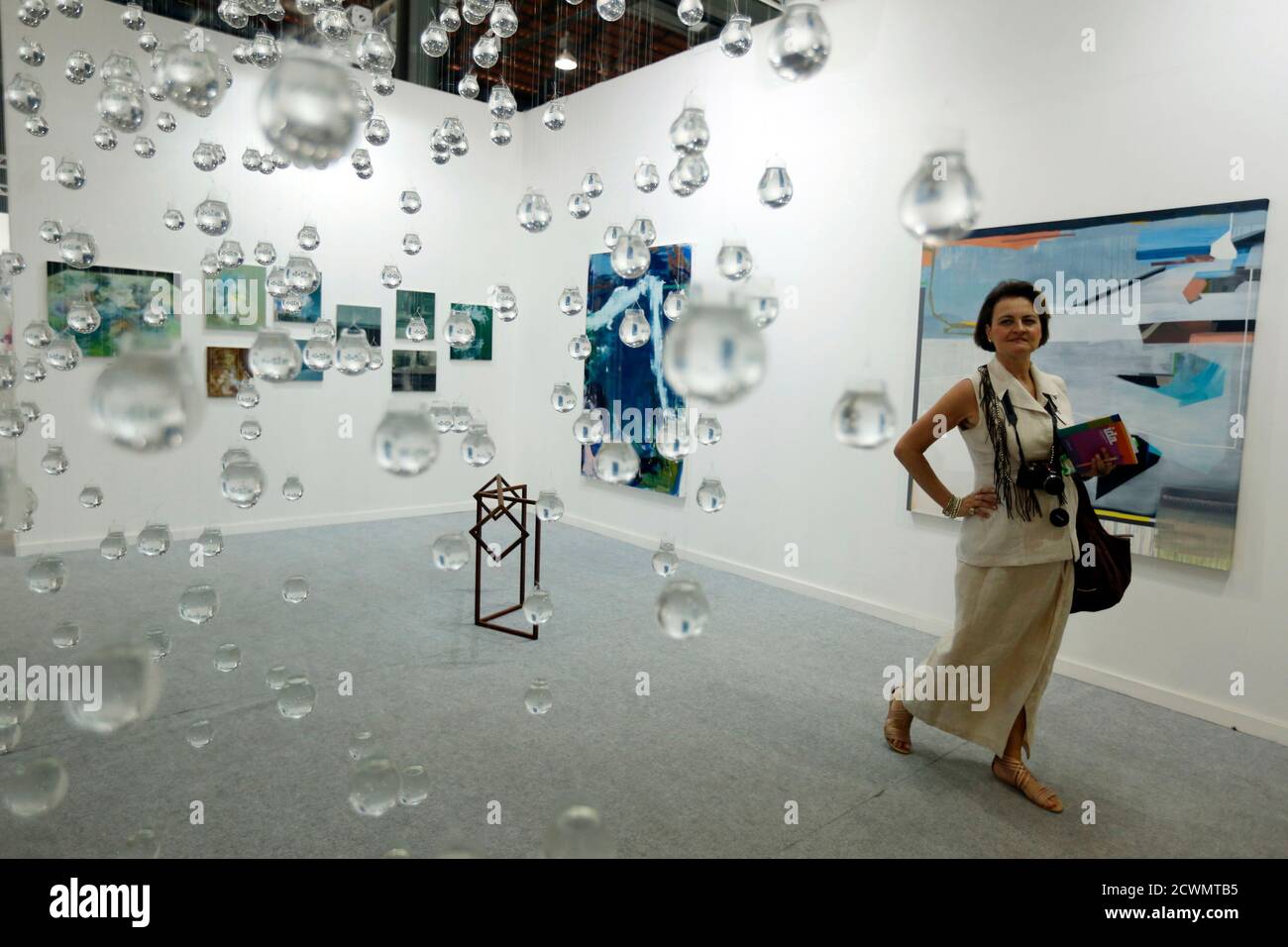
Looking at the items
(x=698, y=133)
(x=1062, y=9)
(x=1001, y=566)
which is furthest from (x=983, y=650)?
(x=1062, y=9)

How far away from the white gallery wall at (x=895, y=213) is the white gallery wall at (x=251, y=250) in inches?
32.4

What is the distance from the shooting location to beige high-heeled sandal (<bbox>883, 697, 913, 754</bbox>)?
9.52 feet

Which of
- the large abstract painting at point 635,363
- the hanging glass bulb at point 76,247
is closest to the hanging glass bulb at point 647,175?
the hanging glass bulb at point 76,247

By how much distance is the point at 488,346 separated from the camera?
7258 mm

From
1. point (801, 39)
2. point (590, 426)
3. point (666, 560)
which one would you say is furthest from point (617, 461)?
point (801, 39)

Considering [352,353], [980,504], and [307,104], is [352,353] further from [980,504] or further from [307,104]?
Answer: [980,504]

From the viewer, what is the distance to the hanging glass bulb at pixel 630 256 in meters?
1.38

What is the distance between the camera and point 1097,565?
248 centimetres

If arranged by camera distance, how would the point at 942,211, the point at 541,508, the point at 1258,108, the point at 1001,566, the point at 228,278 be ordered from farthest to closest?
1. the point at 228,278
2. the point at 1258,108
3. the point at 1001,566
4. the point at 541,508
5. the point at 942,211

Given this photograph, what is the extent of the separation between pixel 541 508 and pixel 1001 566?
5.09 feet

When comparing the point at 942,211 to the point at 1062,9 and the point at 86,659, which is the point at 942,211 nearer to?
the point at 86,659

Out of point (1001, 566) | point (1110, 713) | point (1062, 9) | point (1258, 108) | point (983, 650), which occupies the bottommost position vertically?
point (1110, 713)

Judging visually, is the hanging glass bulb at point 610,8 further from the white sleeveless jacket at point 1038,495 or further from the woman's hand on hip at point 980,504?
the woman's hand on hip at point 980,504

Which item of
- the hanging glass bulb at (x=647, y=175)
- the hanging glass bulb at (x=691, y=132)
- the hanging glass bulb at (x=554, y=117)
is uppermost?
the hanging glass bulb at (x=554, y=117)
